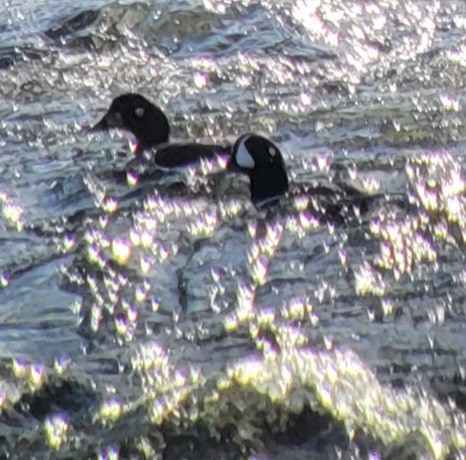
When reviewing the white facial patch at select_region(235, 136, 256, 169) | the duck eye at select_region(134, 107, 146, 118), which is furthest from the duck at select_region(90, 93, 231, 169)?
the white facial patch at select_region(235, 136, 256, 169)

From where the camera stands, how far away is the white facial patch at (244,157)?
5.23 m

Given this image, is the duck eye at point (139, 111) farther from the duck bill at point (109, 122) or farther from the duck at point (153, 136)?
the duck bill at point (109, 122)

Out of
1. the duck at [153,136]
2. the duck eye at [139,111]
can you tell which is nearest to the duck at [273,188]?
the duck at [153,136]

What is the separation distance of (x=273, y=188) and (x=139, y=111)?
982 millimetres

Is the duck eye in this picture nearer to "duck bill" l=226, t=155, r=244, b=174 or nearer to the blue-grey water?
the blue-grey water

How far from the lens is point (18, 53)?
23.8ft

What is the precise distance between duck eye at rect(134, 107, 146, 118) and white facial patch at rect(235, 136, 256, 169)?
29.1 inches

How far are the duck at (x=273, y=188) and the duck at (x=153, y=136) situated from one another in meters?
0.42

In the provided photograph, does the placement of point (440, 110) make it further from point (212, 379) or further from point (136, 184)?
point (212, 379)

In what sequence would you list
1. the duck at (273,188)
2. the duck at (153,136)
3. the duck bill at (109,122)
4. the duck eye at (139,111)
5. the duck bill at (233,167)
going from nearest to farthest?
the duck at (273,188), the duck bill at (233,167), the duck at (153,136), the duck eye at (139,111), the duck bill at (109,122)

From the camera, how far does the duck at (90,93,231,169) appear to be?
224 inches

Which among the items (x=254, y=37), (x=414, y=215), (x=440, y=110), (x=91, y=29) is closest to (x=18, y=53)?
(x=91, y=29)

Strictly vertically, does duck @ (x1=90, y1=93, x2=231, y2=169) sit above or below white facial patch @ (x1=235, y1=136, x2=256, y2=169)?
above

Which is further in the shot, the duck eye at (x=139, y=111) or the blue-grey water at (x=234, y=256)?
the duck eye at (x=139, y=111)
